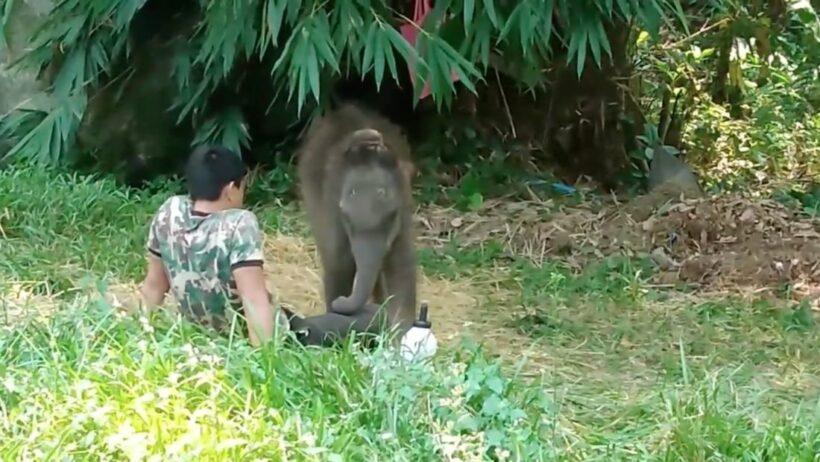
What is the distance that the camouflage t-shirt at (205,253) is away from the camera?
13.6 ft

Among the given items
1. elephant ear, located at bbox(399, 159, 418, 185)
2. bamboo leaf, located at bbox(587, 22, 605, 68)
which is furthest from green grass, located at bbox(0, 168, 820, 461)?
bamboo leaf, located at bbox(587, 22, 605, 68)

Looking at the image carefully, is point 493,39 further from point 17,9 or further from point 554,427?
point 554,427

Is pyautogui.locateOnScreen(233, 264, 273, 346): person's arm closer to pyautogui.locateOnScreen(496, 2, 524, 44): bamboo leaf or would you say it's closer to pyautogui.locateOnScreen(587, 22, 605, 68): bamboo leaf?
pyautogui.locateOnScreen(496, 2, 524, 44): bamboo leaf

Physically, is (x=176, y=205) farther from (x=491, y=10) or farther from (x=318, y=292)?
(x=491, y=10)

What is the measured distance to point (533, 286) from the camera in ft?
20.5

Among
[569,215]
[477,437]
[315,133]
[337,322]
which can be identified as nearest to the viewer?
[477,437]

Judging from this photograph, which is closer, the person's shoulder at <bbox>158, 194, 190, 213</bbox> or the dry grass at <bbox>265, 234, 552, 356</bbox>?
the person's shoulder at <bbox>158, 194, 190, 213</bbox>

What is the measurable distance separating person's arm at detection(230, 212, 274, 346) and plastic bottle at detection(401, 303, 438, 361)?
441 mm

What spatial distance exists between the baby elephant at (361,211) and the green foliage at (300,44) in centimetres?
124

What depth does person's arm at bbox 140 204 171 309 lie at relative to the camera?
434cm

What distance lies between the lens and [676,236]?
6.99 metres

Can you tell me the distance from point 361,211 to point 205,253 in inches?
29.0

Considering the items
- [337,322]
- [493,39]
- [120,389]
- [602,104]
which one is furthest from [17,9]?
[120,389]

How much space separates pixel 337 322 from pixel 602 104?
513 centimetres
